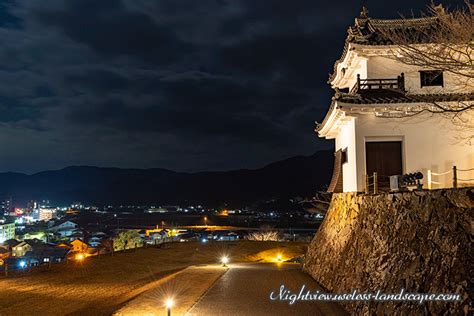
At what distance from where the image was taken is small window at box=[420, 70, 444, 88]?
16.1 metres

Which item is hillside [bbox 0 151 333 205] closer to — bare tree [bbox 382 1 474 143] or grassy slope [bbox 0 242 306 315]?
grassy slope [bbox 0 242 306 315]

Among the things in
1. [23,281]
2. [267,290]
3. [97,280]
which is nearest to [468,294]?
[267,290]

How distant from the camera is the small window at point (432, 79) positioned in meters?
16.1

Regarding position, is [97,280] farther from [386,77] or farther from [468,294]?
[468,294]

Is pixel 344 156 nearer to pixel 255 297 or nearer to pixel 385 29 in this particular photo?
pixel 385 29

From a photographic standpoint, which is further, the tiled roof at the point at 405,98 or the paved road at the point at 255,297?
the tiled roof at the point at 405,98

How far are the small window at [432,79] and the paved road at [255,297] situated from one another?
917 centimetres

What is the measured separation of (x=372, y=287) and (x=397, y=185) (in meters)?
3.93

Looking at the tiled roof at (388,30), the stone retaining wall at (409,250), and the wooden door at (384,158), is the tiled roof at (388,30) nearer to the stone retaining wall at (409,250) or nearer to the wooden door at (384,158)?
the wooden door at (384,158)

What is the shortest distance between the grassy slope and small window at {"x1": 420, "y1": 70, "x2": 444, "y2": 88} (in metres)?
14.3

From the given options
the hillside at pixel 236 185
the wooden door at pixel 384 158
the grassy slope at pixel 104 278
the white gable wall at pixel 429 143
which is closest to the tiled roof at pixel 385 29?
the white gable wall at pixel 429 143

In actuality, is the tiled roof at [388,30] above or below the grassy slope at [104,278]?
above

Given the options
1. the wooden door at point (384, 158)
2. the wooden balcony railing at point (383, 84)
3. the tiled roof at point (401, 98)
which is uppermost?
the wooden balcony railing at point (383, 84)

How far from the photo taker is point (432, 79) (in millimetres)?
16141
